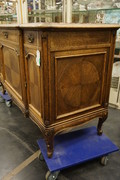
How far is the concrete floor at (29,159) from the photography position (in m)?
1.38

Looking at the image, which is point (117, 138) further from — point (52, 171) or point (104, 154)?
point (52, 171)

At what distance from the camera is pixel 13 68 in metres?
1.70

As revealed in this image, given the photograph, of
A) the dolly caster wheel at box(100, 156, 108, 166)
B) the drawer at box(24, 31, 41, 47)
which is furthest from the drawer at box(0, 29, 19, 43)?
the dolly caster wheel at box(100, 156, 108, 166)

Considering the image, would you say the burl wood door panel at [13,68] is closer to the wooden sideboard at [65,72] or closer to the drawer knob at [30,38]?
the wooden sideboard at [65,72]

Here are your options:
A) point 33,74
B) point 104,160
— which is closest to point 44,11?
point 33,74

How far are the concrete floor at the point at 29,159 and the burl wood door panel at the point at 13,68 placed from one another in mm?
481

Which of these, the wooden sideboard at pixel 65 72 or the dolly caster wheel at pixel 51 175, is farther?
the dolly caster wheel at pixel 51 175

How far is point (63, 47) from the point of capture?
1067 millimetres

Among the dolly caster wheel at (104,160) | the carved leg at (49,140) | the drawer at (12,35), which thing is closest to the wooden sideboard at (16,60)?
the drawer at (12,35)

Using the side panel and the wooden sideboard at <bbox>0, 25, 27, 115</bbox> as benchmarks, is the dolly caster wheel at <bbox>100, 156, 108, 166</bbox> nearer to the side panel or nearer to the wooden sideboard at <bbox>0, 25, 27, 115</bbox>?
the side panel

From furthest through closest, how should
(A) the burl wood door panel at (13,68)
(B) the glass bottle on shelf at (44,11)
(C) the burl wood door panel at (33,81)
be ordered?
(B) the glass bottle on shelf at (44,11) < (A) the burl wood door panel at (13,68) < (C) the burl wood door panel at (33,81)

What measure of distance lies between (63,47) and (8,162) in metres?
1.10

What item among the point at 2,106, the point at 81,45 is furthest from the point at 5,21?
the point at 81,45

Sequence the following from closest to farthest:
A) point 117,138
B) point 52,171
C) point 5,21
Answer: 1. point 52,171
2. point 117,138
3. point 5,21
